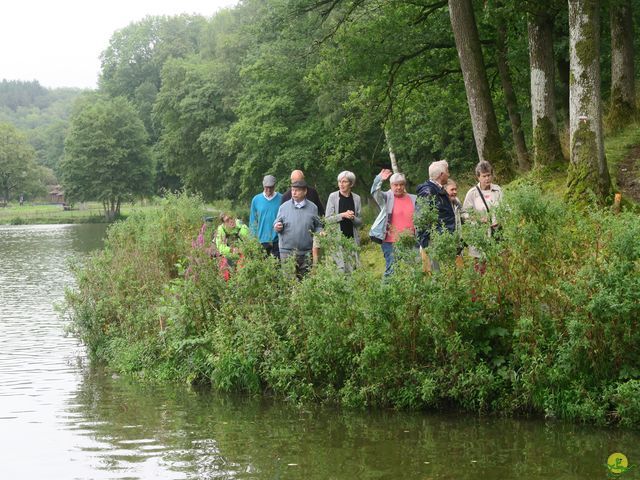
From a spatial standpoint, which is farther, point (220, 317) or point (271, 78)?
point (271, 78)

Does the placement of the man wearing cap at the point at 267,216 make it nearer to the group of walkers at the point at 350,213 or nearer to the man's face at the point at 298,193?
the group of walkers at the point at 350,213

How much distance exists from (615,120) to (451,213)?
1288cm

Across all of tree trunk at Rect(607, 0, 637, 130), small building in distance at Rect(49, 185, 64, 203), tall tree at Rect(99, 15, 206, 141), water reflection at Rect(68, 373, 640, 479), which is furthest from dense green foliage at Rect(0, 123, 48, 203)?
water reflection at Rect(68, 373, 640, 479)

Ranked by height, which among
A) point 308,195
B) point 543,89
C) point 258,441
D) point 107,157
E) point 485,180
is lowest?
point 258,441

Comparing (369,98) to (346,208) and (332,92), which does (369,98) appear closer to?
(346,208)

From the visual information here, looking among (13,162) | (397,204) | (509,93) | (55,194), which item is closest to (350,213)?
(397,204)

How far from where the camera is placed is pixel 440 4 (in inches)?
926

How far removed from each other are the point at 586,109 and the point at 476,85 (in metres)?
5.17

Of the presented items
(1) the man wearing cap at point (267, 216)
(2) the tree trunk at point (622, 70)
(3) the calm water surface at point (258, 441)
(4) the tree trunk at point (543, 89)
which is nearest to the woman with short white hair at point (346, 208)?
(1) the man wearing cap at point (267, 216)

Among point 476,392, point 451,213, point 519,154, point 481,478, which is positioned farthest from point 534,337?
point 519,154

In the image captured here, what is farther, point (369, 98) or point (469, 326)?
point (369, 98)

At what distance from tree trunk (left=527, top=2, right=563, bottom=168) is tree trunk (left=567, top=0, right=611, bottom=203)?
356 cm

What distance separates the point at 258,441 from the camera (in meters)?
9.44

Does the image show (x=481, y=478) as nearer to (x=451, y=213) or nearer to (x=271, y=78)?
(x=451, y=213)
